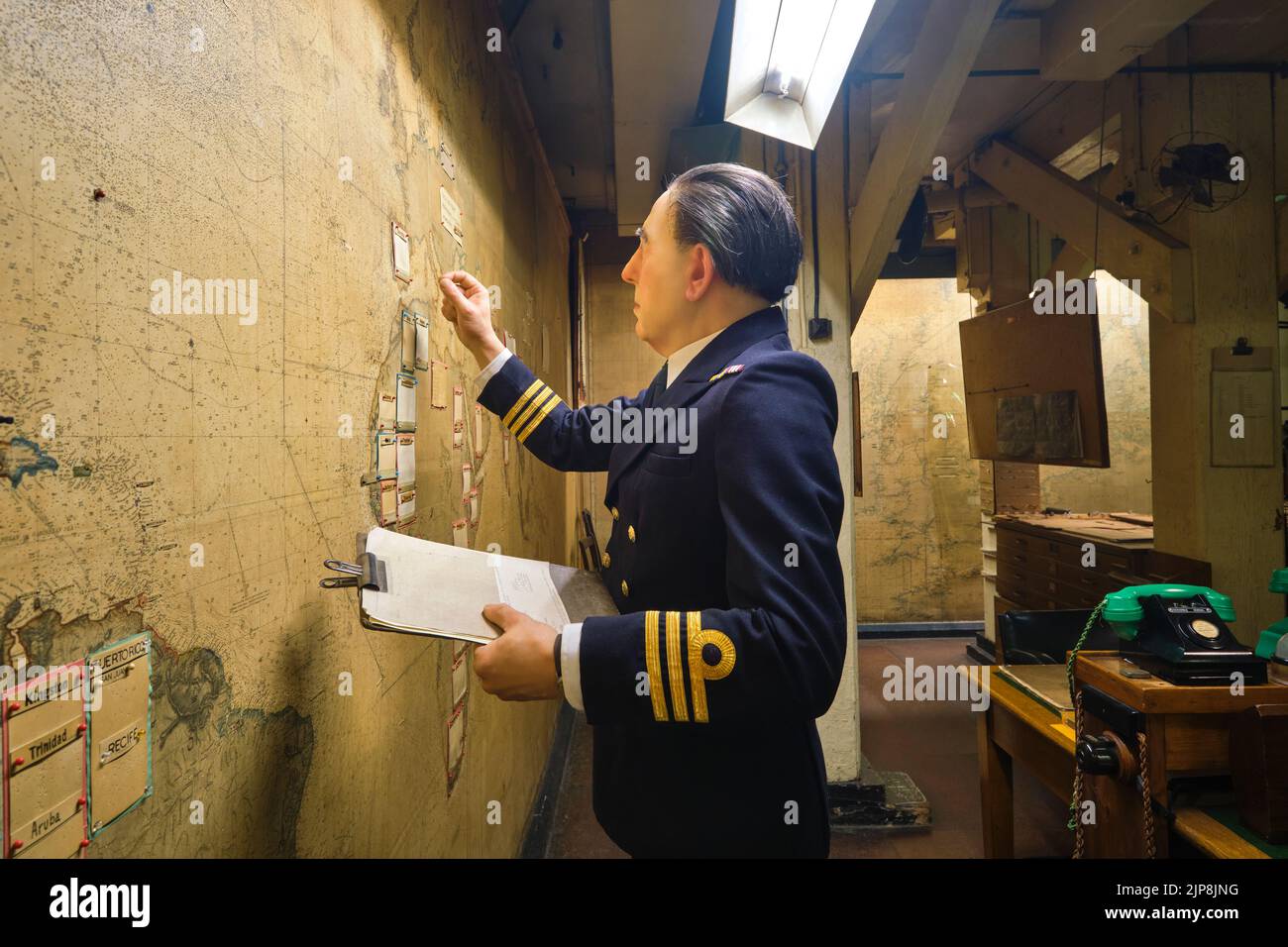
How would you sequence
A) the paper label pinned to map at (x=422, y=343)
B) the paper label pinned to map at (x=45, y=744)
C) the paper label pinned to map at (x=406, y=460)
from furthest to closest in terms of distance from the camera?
the paper label pinned to map at (x=422, y=343) < the paper label pinned to map at (x=406, y=460) < the paper label pinned to map at (x=45, y=744)

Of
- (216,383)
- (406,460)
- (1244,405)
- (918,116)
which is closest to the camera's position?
(216,383)

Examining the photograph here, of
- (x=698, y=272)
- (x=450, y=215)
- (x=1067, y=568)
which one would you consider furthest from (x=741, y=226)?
(x=1067, y=568)

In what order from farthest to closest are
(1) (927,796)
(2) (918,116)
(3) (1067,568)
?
1. (3) (1067,568)
2. (1) (927,796)
3. (2) (918,116)

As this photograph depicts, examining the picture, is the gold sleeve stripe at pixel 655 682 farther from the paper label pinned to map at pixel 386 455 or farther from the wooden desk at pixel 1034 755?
the wooden desk at pixel 1034 755

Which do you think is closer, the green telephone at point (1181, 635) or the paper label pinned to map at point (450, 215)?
the green telephone at point (1181, 635)

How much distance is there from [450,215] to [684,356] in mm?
865

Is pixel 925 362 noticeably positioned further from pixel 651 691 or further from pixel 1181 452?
pixel 651 691

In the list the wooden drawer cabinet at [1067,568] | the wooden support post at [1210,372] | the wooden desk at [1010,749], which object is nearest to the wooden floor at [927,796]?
the wooden desk at [1010,749]

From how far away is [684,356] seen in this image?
45.9 inches

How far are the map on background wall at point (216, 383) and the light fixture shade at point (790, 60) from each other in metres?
0.87

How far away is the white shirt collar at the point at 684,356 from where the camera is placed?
113 cm

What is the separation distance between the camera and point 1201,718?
1272 millimetres

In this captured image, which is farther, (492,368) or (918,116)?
(918,116)

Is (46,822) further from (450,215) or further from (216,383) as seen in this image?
(450,215)
